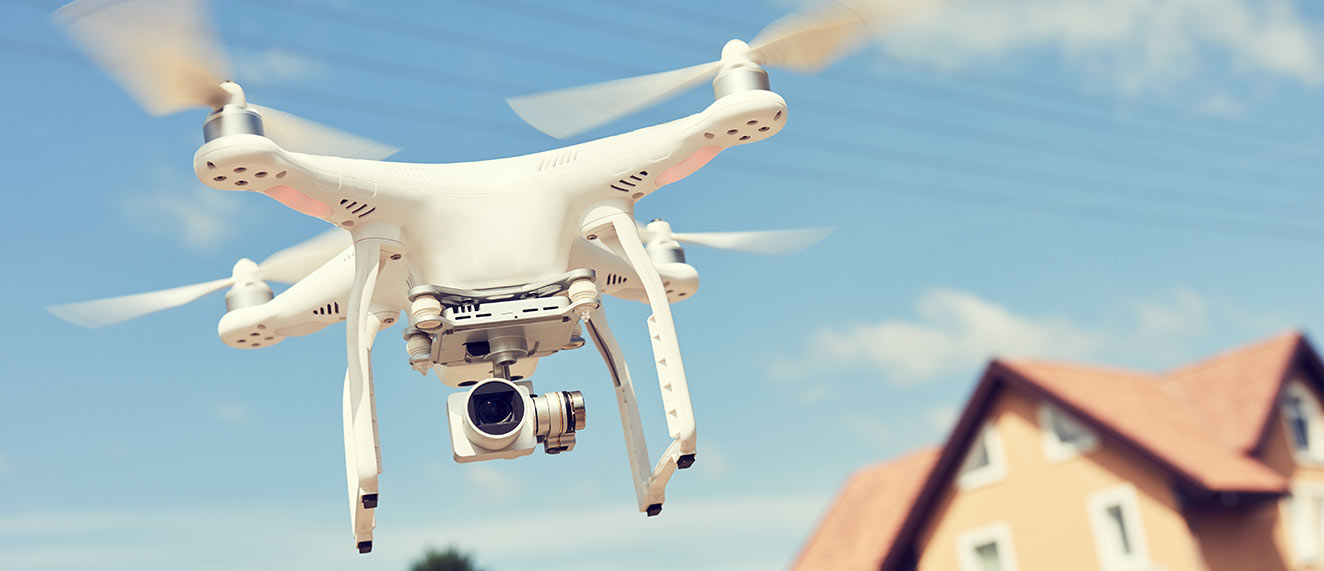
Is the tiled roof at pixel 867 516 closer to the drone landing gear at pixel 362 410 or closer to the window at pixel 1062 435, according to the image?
the window at pixel 1062 435

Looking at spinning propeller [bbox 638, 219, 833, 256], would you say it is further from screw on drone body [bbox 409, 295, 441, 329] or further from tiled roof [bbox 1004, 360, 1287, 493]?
tiled roof [bbox 1004, 360, 1287, 493]

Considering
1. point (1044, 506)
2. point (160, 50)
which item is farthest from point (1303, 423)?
point (160, 50)

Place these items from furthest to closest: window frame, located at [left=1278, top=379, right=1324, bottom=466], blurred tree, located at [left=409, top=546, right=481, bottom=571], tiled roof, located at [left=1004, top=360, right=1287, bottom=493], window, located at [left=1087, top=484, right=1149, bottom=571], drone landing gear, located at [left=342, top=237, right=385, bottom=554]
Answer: blurred tree, located at [left=409, top=546, right=481, bottom=571], window frame, located at [left=1278, top=379, right=1324, bottom=466], window, located at [left=1087, top=484, right=1149, bottom=571], tiled roof, located at [left=1004, top=360, right=1287, bottom=493], drone landing gear, located at [left=342, top=237, right=385, bottom=554]

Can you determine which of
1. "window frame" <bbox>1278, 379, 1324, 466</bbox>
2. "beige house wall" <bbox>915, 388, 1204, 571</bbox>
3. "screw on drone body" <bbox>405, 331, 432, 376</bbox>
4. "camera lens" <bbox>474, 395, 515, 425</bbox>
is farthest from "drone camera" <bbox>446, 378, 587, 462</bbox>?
"window frame" <bbox>1278, 379, 1324, 466</bbox>

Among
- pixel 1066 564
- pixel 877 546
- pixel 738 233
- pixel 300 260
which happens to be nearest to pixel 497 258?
pixel 300 260

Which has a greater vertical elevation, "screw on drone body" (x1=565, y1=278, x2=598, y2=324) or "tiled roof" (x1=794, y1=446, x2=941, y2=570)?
"tiled roof" (x1=794, y1=446, x2=941, y2=570)

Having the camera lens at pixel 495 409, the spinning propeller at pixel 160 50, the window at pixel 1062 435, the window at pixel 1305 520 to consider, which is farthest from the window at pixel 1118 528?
the spinning propeller at pixel 160 50

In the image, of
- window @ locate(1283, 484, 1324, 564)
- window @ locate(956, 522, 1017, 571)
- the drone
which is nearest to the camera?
the drone
